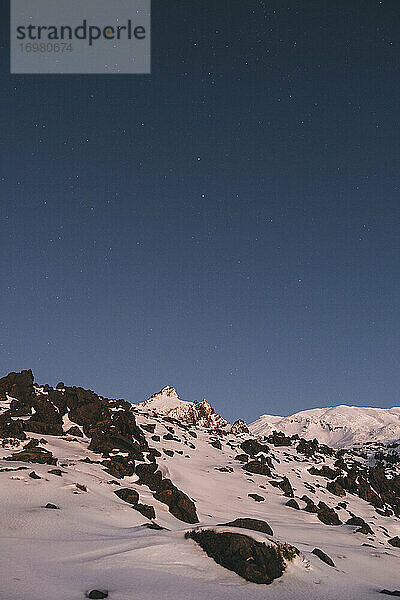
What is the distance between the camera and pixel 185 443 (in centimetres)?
2661

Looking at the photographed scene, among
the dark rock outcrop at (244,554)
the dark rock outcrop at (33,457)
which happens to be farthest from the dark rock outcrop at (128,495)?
the dark rock outcrop at (244,554)

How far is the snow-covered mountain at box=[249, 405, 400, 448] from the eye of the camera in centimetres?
8856

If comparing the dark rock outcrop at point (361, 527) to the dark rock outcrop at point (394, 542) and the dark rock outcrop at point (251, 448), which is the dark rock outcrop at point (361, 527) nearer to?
the dark rock outcrop at point (394, 542)

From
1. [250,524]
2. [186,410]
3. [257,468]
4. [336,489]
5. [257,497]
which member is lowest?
[186,410]

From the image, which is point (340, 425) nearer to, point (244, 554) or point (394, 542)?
point (394, 542)

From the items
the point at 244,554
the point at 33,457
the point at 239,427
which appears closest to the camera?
the point at 244,554

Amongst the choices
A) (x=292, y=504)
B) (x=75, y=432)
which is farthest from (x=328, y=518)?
(x=75, y=432)

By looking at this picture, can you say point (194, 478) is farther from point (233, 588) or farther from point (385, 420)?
point (385, 420)

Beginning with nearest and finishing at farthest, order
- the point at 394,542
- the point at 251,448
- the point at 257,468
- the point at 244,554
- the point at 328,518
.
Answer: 1. the point at 244,554
2. the point at 394,542
3. the point at 328,518
4. the point at 257,468
5. the point at 251,448

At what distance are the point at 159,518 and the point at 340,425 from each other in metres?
101

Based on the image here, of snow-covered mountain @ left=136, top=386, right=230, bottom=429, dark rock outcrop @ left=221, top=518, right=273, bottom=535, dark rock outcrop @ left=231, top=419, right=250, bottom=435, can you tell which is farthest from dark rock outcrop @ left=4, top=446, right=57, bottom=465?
dark rock outcrop @ left=231, top=419, right=250, bottom=435

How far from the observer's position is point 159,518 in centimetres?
1100

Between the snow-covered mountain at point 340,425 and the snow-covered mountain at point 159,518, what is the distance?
66232 mm

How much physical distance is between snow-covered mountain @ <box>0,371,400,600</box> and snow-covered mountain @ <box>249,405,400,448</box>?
6623 centimetres
